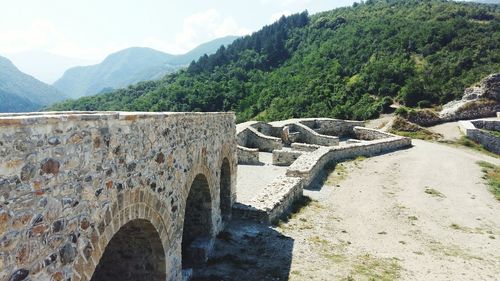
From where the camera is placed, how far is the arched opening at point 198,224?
10.3m

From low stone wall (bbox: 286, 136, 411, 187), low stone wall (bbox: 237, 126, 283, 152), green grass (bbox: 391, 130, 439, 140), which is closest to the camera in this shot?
low stone wall (bbox: 286, 136, 411, 187)

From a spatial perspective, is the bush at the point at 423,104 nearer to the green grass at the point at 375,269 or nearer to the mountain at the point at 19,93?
the green grass at the point at 375,269

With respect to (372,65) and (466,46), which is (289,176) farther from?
(466,46)

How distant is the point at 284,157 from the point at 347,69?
33473 mm

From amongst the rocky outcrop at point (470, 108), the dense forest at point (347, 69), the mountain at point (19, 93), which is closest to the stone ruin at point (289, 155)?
the rocky outcrop at point (470, 108)

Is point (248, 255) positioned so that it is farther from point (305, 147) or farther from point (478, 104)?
point (478, 104)

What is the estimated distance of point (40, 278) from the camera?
156 inches

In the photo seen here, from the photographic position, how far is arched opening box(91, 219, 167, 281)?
7301 mm

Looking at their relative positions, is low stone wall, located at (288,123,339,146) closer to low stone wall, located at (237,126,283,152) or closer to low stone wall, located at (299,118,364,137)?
low stone wall, located at (299,118,364,137)

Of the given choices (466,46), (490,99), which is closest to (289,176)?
(490,99)

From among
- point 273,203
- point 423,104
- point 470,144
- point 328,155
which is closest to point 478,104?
point 423,104

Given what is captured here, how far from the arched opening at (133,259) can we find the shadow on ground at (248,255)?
6.90ft

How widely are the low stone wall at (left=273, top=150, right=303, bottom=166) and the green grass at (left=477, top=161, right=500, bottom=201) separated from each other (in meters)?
9.68

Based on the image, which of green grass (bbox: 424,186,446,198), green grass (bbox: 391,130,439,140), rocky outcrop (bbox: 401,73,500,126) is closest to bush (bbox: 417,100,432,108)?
rocky outcrop (bbox: 401,73,500,126)
